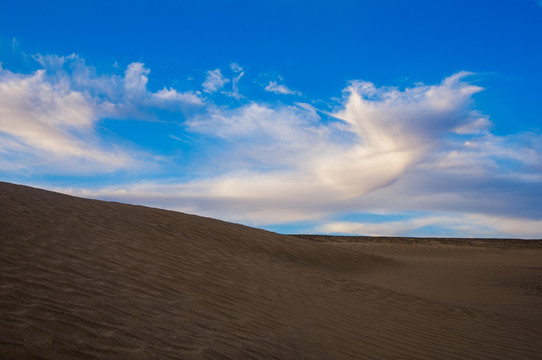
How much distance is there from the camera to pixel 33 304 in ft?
13.3

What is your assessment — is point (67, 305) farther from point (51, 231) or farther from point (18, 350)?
point (51, 231)

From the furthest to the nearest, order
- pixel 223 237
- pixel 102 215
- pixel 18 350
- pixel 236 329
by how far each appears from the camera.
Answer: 1. pixel 223 237
2. pixel 102 215
3. pixel 236 329
4. pixel 18 350

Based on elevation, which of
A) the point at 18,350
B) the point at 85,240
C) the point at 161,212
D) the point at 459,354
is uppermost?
the point at 161,212

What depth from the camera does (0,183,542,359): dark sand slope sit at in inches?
149

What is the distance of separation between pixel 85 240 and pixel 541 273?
17332 millimetres

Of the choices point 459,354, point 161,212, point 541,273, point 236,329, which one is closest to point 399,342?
point 459,354

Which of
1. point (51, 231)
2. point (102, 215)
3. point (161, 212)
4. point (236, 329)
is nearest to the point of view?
point (236, 329)

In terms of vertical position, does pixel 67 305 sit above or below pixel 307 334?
above

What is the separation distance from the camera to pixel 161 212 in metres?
13.9

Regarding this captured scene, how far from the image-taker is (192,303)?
17.6 ft

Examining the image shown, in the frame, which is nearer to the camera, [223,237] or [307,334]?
[307,334]

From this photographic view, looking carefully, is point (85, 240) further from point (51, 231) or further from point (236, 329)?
point (236, 329)

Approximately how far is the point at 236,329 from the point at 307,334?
1.05 metres

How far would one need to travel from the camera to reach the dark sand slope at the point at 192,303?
379 cm
